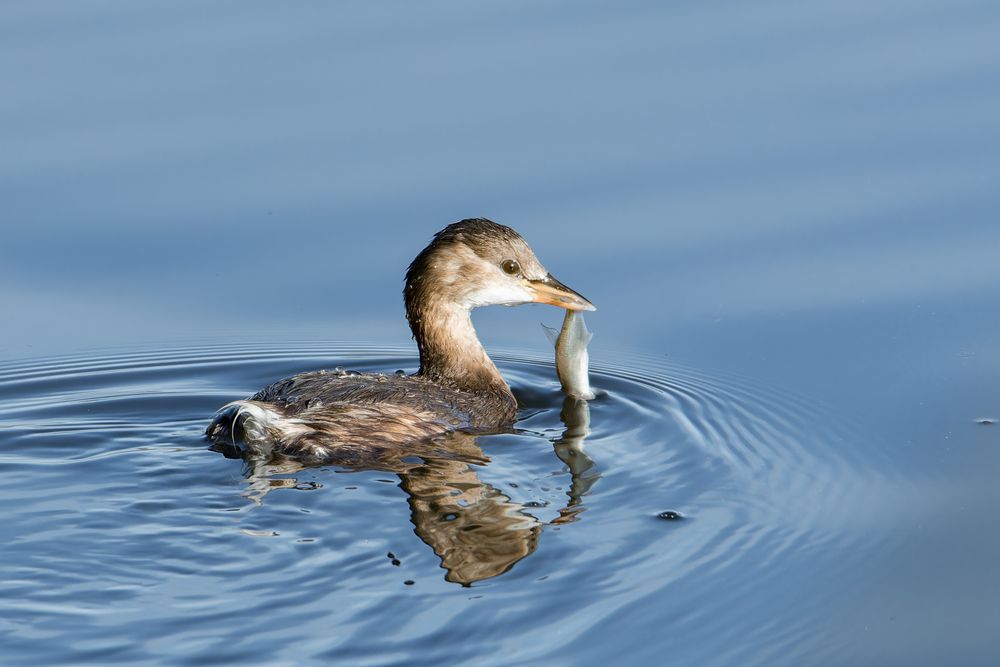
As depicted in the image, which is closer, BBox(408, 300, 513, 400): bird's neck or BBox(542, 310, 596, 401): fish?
BBox(542, 310, 596, 401): fish

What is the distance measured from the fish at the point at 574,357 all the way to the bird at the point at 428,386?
11 centimetres

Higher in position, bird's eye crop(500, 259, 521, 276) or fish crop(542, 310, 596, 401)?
bird's eye crop(500, 259, 521, 276)

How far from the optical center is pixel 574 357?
908 centimetres

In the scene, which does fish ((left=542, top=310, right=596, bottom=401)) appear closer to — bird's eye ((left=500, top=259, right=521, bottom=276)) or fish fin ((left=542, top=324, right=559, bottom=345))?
fish fin ((left=542, top=324, right=559, bottom=345))

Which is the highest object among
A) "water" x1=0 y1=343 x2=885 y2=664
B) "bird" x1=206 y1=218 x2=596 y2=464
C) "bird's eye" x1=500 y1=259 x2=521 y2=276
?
"bird's eye" x1=500 y1=259 x2=521 y2=276

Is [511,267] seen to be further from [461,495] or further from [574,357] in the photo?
[461,495]

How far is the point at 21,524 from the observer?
709 centimetres

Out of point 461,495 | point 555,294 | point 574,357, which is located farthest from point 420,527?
point 555,294

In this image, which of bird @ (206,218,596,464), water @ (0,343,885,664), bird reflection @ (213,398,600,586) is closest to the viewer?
water @ (0,343,885,664)

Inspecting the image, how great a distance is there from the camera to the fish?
9.06 meters

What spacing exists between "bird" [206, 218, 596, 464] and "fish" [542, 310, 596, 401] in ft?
0.37

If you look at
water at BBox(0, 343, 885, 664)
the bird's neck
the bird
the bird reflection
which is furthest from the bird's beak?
the bird reflection

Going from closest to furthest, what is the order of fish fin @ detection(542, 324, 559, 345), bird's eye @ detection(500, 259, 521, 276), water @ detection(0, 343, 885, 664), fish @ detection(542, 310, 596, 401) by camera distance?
water @ detection(0, 343, 885, 664), fish @ detection(542, 310, 596, 401), bird's eye @ detection(500, 259, 521, 276), fish fin @ detection(542, 324, 559, 345)

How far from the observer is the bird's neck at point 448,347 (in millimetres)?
9250
